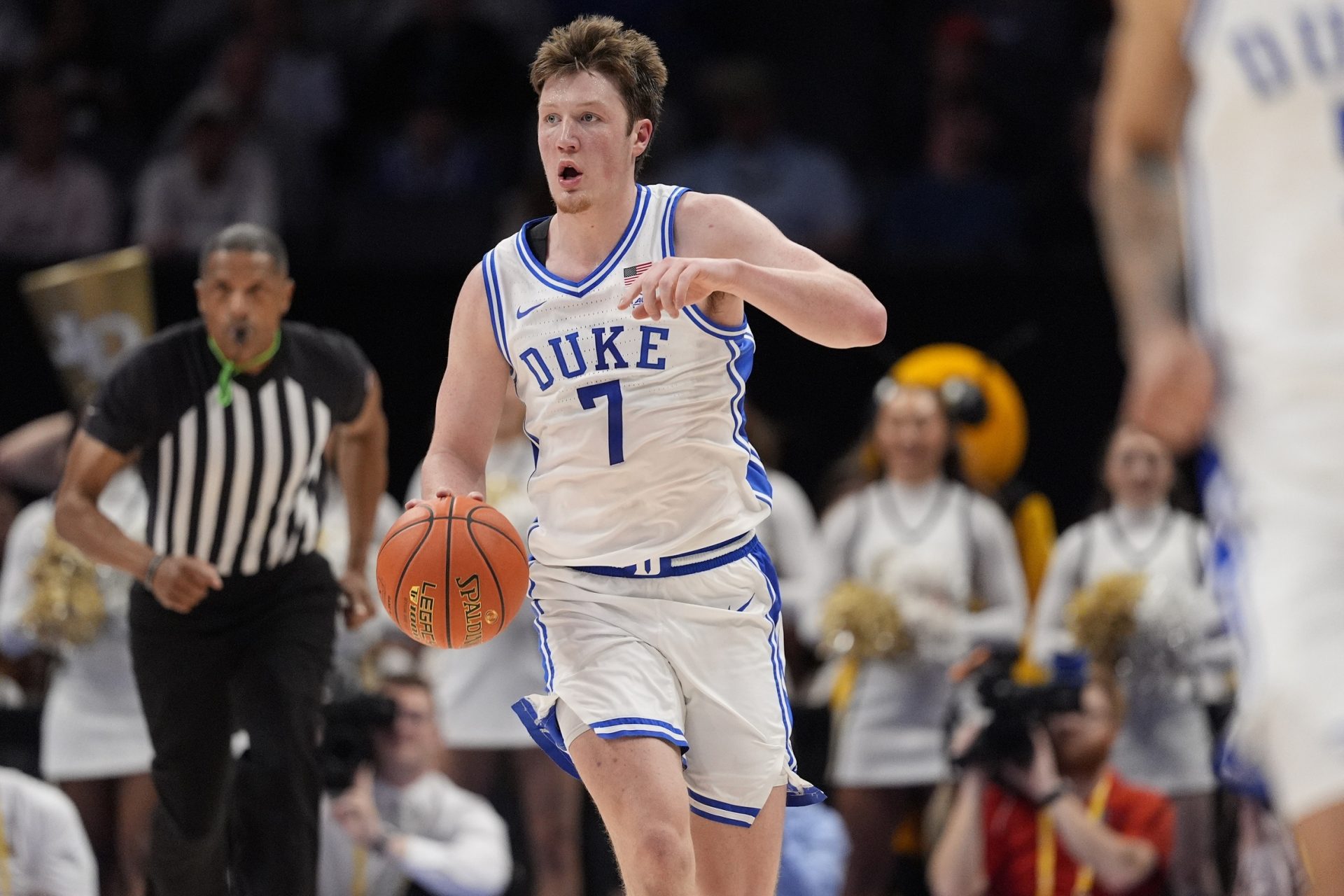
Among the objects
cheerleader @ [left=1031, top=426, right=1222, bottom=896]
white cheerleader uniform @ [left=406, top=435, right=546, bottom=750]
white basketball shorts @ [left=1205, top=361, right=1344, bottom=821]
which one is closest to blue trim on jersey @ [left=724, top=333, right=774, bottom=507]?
white basketball shorts @ [left=1205, top=361, right=1344, bottom=821]

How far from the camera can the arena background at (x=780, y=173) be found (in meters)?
8.64

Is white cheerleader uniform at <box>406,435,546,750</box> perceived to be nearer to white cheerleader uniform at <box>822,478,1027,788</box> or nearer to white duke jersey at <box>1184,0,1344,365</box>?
white cheerleader uniform at <box>822,478,1027,788</box>

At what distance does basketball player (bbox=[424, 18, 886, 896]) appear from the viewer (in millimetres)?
4031

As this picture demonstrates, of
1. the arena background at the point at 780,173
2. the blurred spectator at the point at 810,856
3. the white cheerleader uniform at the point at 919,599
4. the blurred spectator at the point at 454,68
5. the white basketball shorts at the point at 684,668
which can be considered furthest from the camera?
the blurred spectator at the point at 454,68

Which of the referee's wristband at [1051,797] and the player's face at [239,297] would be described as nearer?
the player's face at [239,297]

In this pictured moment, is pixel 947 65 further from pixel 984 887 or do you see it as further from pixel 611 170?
pixel 611 170

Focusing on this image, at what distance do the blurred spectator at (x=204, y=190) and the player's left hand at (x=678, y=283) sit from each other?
18.7 ft

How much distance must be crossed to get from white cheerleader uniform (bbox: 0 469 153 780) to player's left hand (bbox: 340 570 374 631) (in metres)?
1.57

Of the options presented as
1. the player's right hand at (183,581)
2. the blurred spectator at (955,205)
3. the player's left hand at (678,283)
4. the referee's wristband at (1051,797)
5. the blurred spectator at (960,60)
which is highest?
the blurred spectator at (960,60)

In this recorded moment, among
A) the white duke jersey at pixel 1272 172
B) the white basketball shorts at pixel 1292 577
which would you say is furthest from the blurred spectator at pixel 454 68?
the white basketball shorts at pixel 1292 577

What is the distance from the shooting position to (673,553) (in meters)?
4.10

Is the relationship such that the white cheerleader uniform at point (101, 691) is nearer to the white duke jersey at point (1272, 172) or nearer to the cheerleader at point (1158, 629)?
the cheerleader at point (1158, 629)

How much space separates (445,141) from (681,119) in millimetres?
1225

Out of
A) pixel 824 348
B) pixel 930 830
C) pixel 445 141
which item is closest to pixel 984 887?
pixel 930 830
